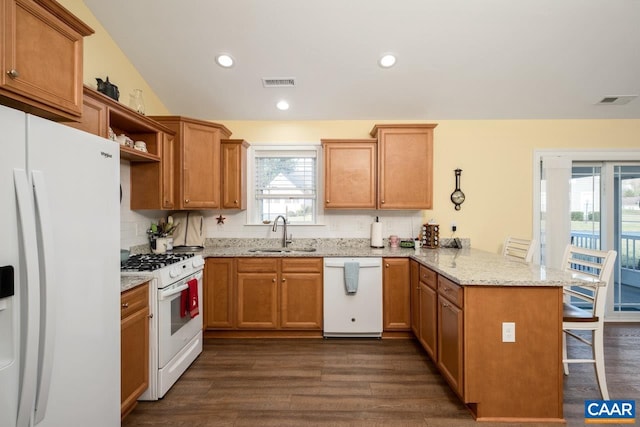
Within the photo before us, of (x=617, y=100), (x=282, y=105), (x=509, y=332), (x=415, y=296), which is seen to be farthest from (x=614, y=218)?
(x=282, y=105)

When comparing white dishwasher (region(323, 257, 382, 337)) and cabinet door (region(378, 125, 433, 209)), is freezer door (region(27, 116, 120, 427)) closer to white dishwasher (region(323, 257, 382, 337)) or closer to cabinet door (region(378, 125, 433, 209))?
white dishwasher (region(323, 257, 382, 337))

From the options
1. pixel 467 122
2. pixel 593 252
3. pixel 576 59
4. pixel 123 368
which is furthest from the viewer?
pixel 467 122

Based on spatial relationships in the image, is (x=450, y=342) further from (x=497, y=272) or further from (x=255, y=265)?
(x=255, y=265)

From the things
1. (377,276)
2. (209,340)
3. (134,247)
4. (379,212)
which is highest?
(379,212)

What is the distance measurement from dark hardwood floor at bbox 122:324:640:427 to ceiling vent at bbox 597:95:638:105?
265 cm

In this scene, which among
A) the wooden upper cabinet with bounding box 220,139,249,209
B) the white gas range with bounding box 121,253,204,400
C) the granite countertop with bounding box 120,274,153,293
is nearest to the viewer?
the granite countertop with bounding box 120,274,153,293

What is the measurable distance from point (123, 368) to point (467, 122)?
4.20 metres

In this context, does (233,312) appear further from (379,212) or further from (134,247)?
(379,212)

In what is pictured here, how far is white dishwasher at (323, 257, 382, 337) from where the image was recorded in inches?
123

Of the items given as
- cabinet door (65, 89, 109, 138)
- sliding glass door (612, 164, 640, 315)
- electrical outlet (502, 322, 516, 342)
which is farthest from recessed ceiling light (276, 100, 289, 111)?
sliding glass door (612, 164, 640, 315)

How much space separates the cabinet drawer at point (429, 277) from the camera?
2.46m

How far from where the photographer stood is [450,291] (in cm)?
213

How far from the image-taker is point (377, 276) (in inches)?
123

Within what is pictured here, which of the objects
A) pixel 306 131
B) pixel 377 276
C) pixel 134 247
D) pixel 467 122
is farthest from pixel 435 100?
pixel 134 247
